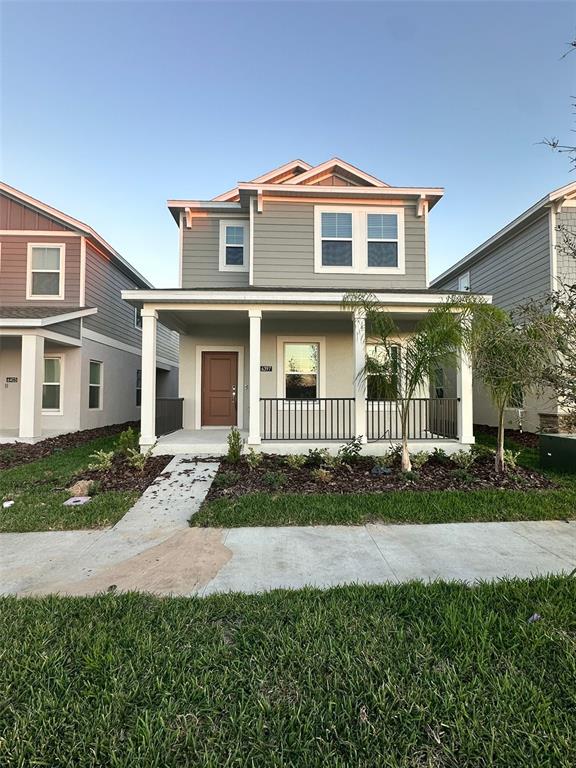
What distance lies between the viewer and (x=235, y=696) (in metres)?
1.85

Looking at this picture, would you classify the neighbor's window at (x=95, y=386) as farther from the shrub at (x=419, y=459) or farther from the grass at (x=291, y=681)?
the grass at (x=291, y=681)

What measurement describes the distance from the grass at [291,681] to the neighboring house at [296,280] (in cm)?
567

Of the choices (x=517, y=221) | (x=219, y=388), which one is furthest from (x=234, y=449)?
(x=517, y=221)

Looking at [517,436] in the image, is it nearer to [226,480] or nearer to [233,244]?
[226,480]

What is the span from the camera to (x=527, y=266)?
11133 millimetres

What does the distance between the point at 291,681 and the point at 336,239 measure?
9307mm

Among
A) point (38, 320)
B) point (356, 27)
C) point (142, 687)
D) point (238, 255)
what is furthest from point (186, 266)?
point (142, 687)

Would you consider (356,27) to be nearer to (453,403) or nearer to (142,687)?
(453,403)

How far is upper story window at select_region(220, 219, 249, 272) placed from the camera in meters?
10.2

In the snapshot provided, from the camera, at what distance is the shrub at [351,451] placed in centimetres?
711

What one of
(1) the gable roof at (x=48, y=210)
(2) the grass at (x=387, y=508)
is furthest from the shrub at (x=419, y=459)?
(1) the gable roof at (x=48, y=210)

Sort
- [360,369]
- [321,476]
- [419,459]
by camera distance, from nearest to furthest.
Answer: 1. [321,476]
2. [419,459]
3. [360,369]

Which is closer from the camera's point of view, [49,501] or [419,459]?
[49,501]

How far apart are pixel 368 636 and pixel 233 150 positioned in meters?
12.7
